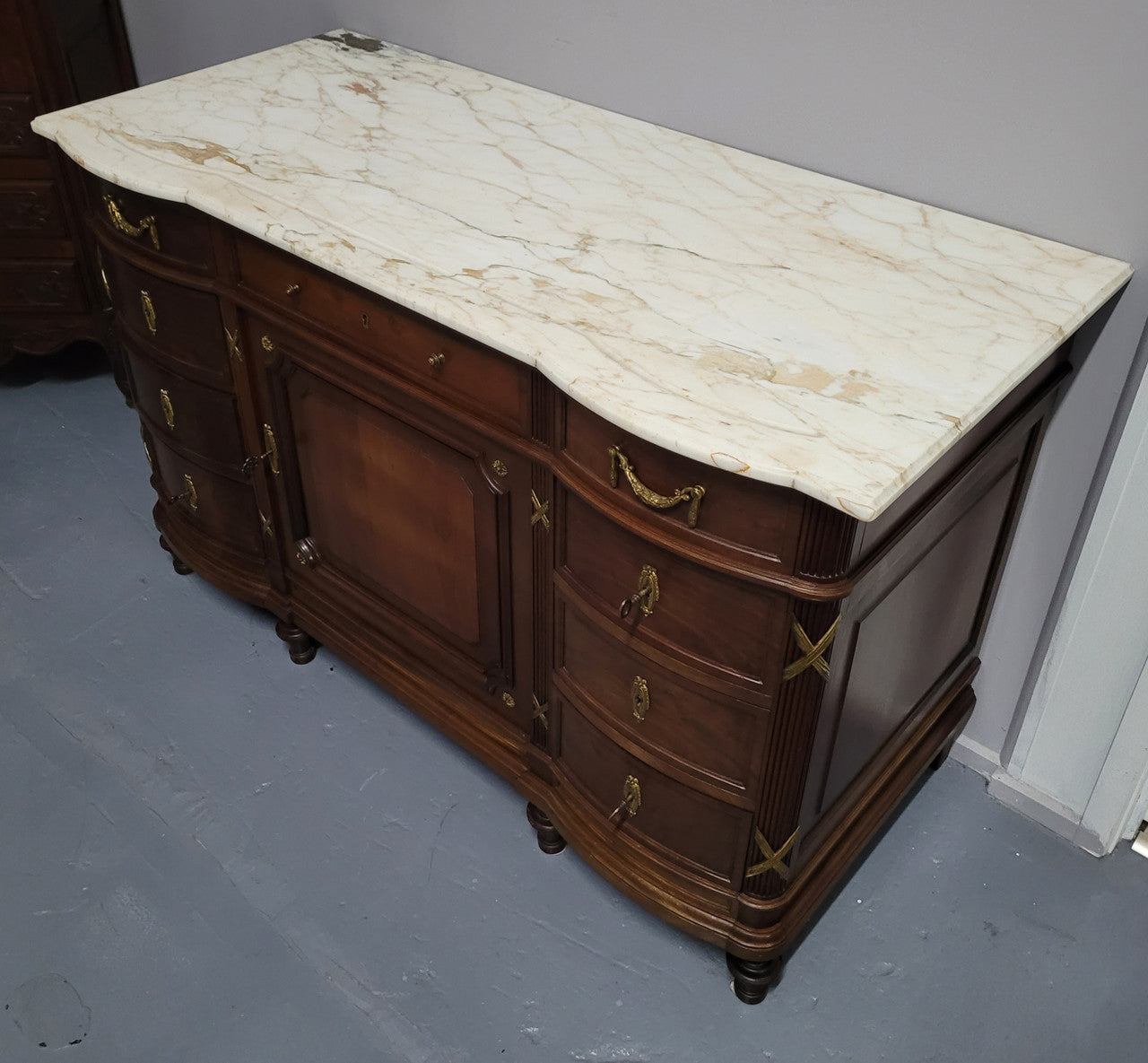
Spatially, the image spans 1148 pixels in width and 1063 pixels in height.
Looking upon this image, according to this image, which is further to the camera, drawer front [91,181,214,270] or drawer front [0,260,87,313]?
drawer front [0,260,87,313]

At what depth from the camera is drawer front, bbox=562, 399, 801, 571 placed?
1209mm

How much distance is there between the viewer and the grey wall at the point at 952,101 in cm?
140

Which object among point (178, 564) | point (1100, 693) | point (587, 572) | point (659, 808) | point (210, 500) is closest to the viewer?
point (587, 572)

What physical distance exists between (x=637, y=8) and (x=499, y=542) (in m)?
0.83

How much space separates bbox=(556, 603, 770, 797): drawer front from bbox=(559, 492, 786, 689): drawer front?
5 cm

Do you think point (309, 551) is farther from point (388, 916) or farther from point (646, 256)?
point (646, 256)

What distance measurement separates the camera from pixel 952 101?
1495 mm

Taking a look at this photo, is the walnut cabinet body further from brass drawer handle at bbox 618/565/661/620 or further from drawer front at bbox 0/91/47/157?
drawer front at bbox 0/91/47/157

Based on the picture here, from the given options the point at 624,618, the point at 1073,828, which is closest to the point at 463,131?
the point at 624,618

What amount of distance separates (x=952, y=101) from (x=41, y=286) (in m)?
2.08

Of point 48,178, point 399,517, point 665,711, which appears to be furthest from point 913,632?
point 48,178

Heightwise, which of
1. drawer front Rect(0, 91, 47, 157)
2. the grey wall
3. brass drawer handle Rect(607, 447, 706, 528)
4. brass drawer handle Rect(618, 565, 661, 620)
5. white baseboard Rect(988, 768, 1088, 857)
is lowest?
white baseboard Rect(988, 768, 1088, 857)

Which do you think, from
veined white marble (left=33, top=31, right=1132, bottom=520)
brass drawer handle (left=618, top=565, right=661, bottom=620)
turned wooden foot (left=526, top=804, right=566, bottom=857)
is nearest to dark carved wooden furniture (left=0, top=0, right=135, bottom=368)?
veined white marble (left=33, top=31, right=1132, bottom=520)

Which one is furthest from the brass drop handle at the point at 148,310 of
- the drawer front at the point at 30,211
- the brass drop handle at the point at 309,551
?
the drawer front at the point at 30,211
